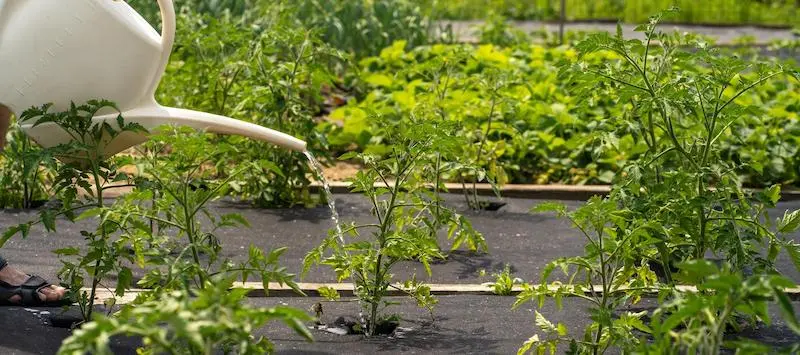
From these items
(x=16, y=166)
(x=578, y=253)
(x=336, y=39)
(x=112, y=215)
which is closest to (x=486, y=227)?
(x=578, y=253)

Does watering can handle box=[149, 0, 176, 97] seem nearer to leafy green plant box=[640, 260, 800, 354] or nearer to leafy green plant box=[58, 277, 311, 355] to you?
leafy green plant box=[58, 277, 311, 355]

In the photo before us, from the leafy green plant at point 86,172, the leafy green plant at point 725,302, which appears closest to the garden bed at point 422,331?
the leafy green plant at point 86,172

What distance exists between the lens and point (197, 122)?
15.3 feet

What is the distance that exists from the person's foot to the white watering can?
1.66ft

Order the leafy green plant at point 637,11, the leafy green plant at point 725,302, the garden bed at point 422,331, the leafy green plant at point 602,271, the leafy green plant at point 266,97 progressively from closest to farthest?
1. the leafy green plant at point 725,302
2. the leafy green plant at point 602,271
3. the garden bed at point 422,331
4. the leafy green plant at point 266,97
5. the leafy green plant at point 637,11

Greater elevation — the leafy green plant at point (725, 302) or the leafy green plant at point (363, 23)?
the leafy green plant at point (725, 302)

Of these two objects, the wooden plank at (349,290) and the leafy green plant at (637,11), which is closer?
the wooden plank at (349,290)

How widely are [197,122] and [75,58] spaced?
0.44 m

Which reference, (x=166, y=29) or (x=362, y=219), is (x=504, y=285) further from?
(x=166, y=29)

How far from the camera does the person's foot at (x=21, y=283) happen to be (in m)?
4.73

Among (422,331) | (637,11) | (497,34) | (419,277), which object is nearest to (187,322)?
(422,331)

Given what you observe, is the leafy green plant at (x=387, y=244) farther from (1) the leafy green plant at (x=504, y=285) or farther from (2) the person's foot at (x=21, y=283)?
(2) the person's foot at (x=21, y=283)

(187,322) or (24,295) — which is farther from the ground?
(187,322)

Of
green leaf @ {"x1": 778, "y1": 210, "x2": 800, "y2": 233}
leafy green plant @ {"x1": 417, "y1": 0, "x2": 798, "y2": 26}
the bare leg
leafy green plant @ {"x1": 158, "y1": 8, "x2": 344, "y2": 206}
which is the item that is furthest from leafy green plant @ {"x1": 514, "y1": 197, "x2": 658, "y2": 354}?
leafy green plant @ {"x1": 417, "y1": 0, "x2": 798, "y2": 26}
